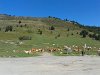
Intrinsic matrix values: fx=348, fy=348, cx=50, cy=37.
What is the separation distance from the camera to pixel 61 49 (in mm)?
34812

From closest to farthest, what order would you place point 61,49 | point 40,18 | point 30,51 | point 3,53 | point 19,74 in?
point 19,74 → point 3,53 → point 30,51 → point 61,49 → point 40,18

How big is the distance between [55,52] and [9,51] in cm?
A: 442

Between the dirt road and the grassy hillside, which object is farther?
the grassy hillside

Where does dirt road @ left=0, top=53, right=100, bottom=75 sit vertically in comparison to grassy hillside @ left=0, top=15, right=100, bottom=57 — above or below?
below

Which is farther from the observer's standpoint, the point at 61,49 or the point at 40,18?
the point at 40,18

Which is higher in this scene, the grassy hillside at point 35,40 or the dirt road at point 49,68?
the grassy hillside at point 35,40

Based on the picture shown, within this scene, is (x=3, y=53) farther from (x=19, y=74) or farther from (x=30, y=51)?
(x=19, y=74)

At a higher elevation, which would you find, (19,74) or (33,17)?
(33,17)

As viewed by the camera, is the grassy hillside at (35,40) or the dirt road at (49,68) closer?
the dirt road at (49,68)

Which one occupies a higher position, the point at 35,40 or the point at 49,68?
the point at 35,40

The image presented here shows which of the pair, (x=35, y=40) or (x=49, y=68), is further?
(x=35, y=40)

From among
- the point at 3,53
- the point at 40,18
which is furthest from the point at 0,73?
the point at 40,18

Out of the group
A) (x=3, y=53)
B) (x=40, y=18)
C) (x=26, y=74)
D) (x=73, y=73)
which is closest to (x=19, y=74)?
(x=26, y=74)

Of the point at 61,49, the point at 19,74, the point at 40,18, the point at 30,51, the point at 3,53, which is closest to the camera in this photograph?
the point at 19,74
